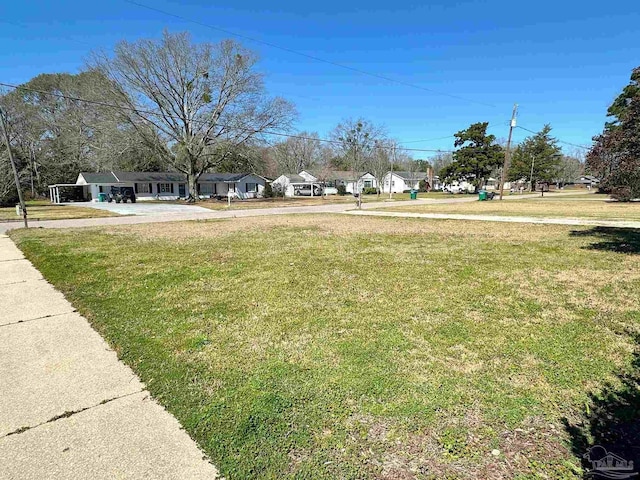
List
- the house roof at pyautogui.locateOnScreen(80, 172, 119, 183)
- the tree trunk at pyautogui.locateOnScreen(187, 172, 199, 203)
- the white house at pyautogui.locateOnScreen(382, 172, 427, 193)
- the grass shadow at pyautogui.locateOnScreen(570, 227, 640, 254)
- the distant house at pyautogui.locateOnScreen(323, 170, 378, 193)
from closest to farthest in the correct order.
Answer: the grass shadow at pyautogui.locateOnScreen(570, 227, 640, 254), the tree trunk at pyautogui.locateOnScreen(187, 172, 199, 203), the house roof at pyautogui.locateOnScreen(80, 172, 119, 183), the distant house at pyautogui.locateOnScreen(323, 170, 378, 193), the white house at pyautogui.locateOnScreen(382, 172, 427, 193)

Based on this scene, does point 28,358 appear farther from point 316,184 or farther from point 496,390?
point 316,184

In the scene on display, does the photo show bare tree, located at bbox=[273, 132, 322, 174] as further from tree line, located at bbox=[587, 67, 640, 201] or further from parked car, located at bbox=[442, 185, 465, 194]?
tree line, located at bbox=[587, 67, 640, 201]

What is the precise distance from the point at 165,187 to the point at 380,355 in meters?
43.7

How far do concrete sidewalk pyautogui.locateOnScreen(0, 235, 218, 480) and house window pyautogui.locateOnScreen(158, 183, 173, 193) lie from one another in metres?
41.4

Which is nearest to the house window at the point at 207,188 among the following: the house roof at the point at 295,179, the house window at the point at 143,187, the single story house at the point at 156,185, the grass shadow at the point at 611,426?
the single story house at the point at 156,185

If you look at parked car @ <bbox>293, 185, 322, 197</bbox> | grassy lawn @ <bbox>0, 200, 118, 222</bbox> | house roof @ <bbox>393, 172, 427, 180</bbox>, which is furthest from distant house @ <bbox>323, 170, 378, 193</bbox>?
grassy lawn @ <bbox>0, 200, 118, 222</bbox>

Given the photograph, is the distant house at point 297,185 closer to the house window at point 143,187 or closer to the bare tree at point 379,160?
the bare tree at point 379,160

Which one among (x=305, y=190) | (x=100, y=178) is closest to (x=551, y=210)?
(x=305, y=190)

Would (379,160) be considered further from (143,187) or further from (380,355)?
(380,355)

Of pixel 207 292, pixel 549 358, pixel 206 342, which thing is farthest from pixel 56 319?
pixel 549 358

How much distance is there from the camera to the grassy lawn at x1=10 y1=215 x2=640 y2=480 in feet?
6.56

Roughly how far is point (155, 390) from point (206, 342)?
2.66 ft

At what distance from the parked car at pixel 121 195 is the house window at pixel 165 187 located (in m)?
4.81

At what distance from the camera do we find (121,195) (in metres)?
35.4
